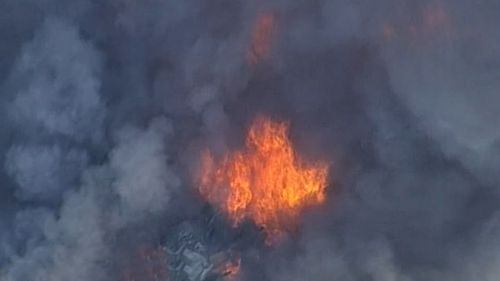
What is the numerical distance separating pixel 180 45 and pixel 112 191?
4000mm

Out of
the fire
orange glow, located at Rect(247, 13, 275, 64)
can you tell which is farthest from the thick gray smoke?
the fire

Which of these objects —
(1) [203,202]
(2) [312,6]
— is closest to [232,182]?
(1) [203,202]

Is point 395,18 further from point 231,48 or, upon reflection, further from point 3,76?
point 3,76

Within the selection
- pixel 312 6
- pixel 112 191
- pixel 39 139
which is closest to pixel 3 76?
pixel 39 139

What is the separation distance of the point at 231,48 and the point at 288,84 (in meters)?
1.67

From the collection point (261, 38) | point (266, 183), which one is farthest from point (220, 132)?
point (261, 38)

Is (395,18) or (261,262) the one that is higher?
(395,18)

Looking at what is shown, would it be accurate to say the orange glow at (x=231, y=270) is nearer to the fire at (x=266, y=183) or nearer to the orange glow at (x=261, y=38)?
the fire at (x=266, y=183)

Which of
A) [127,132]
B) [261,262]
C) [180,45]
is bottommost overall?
[261,262]

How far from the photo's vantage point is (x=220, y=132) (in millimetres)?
29922

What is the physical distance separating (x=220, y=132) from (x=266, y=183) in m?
1.70

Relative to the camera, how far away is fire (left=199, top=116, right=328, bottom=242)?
97.7 feet

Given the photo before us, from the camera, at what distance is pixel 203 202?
3008 cm

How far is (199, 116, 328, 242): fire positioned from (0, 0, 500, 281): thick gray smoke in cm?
31
